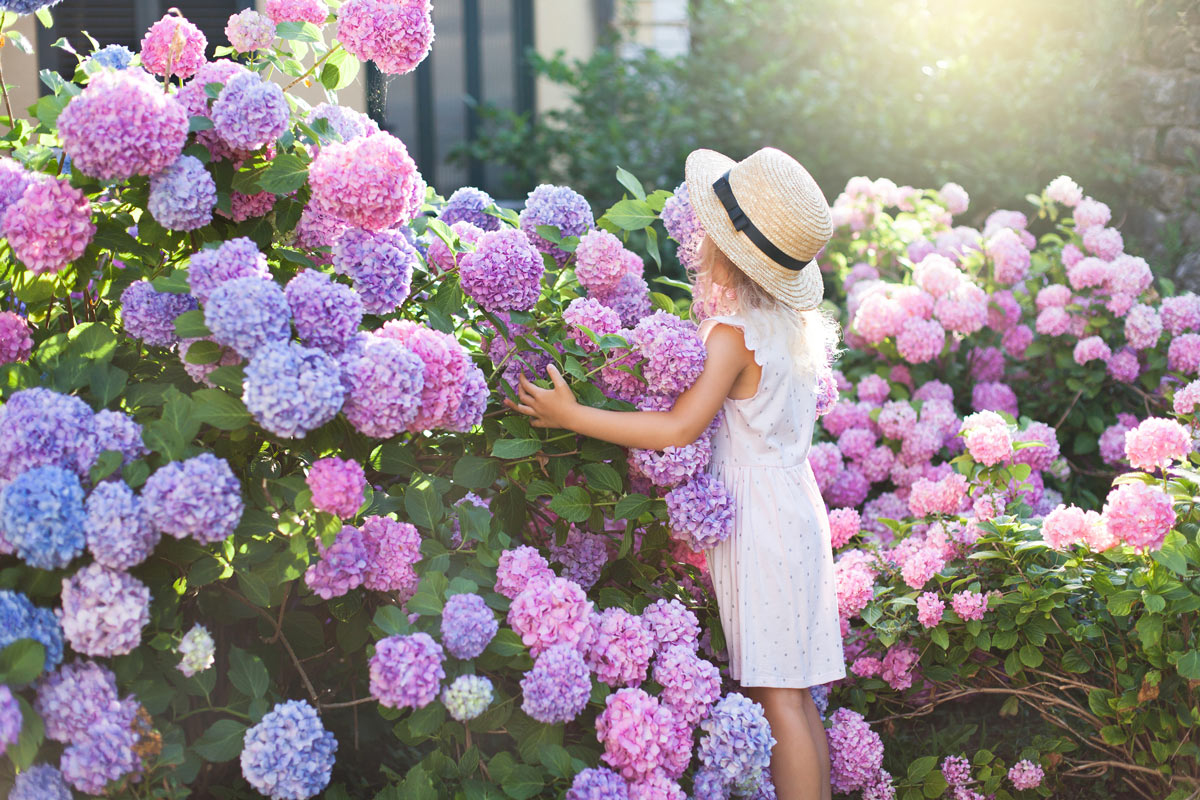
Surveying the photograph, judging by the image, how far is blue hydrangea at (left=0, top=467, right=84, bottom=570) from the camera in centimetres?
136

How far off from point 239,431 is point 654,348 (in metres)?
0.74

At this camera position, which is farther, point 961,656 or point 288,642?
point 961,656

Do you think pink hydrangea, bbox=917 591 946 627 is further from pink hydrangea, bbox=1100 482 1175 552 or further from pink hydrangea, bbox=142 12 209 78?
pink hydrangea, bbox=142 12 209 78

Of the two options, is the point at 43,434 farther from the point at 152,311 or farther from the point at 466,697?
the point at 466,697

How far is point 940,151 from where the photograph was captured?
6.02 meters

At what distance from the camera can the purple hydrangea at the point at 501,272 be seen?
1.83 m

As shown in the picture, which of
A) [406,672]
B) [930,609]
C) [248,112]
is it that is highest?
[248,112]

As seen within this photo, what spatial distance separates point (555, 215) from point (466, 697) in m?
1.00

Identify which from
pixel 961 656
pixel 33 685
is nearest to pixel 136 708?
pixel 33 685

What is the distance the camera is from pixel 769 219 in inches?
81.6

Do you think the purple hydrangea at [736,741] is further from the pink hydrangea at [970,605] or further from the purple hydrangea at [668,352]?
the pink hydrangea at [970,605]

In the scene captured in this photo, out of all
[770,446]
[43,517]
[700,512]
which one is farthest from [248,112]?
[770,446]

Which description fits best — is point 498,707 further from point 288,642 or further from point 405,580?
point 288,642

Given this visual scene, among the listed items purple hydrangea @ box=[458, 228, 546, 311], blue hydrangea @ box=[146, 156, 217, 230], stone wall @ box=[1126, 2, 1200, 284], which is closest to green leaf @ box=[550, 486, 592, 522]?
purple hydrangea @ box=[458, 228, 546, 311]
